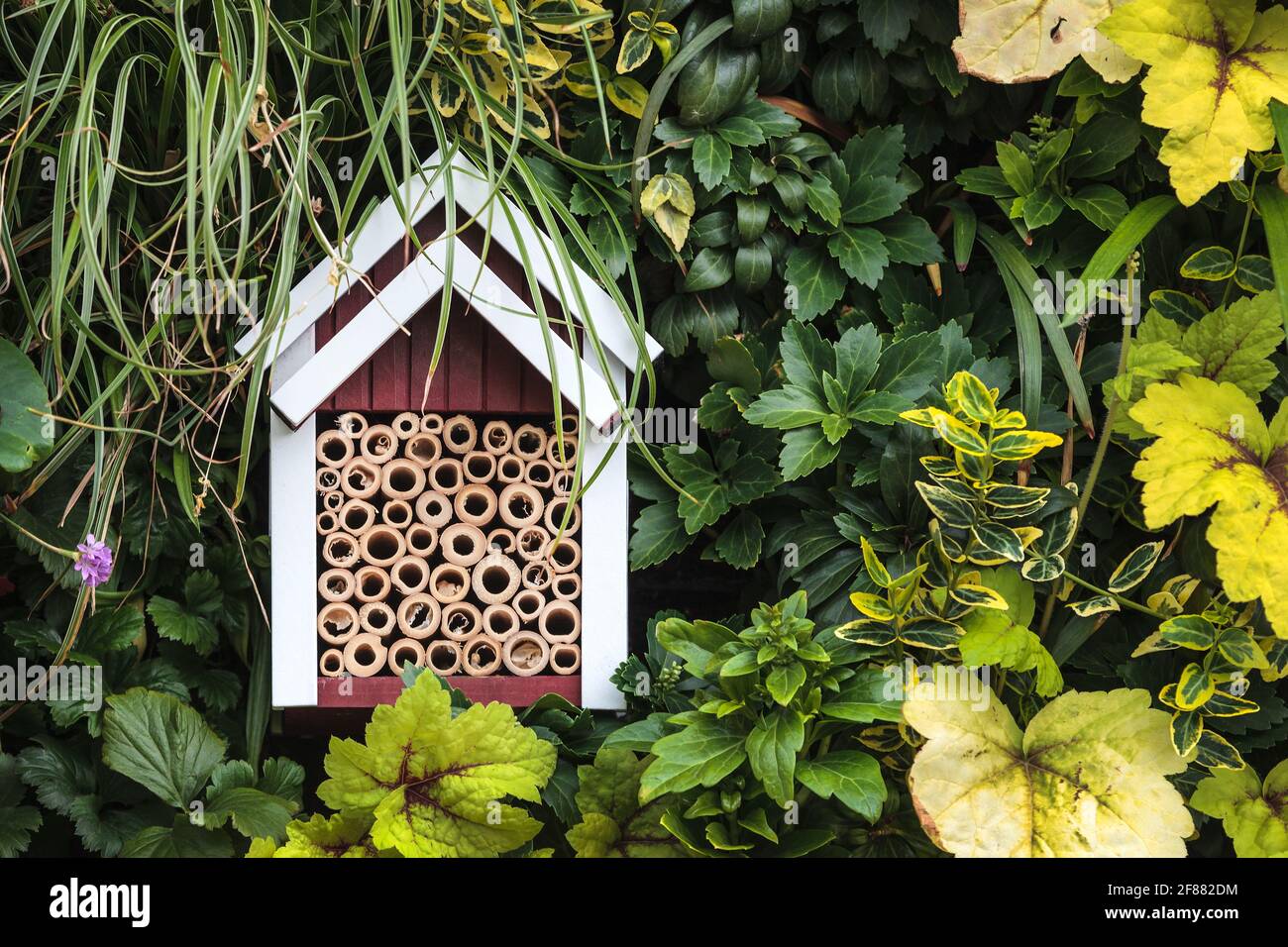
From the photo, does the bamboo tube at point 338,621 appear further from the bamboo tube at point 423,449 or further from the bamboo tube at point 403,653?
the bamboo tube at point 423,449

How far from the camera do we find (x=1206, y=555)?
143 centimetres

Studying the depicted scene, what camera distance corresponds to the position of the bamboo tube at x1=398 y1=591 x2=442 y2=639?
4.62 ft

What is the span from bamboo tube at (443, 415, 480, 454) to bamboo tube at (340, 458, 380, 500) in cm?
10

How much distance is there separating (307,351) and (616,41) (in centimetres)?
64

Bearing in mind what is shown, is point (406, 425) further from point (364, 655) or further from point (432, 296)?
point (364, 655)

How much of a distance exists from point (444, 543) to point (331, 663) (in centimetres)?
21

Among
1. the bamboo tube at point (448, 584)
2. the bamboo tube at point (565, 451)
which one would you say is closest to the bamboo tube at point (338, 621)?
the bamboo tube at point (448, 584)

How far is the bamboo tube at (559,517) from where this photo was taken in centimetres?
142

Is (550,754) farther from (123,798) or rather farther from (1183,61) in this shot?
(1183,61)

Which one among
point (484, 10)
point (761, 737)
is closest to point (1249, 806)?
point (761, 737)

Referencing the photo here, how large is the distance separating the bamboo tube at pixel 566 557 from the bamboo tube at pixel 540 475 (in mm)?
76

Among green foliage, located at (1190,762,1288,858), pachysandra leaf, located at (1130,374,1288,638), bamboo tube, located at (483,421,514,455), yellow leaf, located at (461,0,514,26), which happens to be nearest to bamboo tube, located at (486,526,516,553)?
bamboo tube, located at (483,421,514,455)

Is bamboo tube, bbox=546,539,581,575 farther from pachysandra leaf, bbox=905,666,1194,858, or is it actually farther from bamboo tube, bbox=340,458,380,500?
pachysandra leaf, bbox=905,666,1194,858

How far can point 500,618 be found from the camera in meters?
1.44
